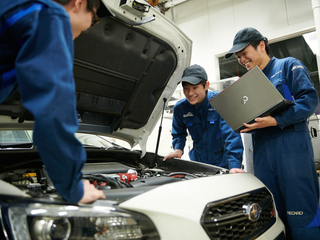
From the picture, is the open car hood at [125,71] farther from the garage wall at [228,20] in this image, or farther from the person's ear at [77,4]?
the garage wall at [228,20]

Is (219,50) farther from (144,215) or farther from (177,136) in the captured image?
(144,215)

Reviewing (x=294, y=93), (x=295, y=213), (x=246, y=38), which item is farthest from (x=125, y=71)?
(x=295, y=213)

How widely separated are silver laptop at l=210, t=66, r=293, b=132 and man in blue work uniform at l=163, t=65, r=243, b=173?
26 cm

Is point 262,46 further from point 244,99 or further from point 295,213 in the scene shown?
point 295,213

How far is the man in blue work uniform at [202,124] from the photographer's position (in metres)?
1.96

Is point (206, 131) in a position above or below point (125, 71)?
below

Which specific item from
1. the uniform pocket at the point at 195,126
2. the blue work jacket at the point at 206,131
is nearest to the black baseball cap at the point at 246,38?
the blue work jacket at the point at 206,131

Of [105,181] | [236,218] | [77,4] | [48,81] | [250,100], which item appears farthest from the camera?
[250,100]

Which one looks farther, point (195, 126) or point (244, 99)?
point (195, 126)

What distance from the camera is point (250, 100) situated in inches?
63.2

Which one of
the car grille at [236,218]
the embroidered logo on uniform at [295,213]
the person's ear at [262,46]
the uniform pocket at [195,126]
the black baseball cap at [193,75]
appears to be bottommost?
the embroidered logo on uniform at [295,213]

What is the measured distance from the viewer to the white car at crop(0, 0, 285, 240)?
763 mm

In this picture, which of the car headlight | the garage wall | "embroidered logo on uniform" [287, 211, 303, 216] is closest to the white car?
the car headlight

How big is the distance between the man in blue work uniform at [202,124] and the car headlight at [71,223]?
1142 millimetres
